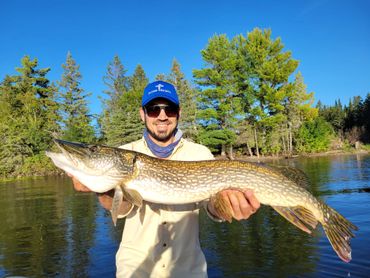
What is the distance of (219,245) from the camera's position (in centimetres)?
741

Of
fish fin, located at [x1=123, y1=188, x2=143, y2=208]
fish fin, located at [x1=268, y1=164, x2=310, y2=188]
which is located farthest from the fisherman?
fish fin, located at [x1=268, y1=164, x2=310, y2=188]

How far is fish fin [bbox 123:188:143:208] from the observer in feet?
9.77

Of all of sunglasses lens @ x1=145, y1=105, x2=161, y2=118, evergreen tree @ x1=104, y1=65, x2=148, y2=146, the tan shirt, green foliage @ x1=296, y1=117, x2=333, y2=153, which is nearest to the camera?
the tan shirt

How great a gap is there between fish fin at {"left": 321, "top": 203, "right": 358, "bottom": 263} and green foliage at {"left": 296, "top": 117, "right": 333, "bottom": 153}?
123 feet

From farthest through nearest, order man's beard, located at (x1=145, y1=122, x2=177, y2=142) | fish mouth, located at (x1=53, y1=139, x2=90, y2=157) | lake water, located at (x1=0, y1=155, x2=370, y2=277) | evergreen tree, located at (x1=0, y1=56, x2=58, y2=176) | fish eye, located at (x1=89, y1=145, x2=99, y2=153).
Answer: evergreen tree, located at (x1=0, y1=56, x2=58, y2=176)
lake water, located at (x1=0, y1=155, x2=370, y2=277)
man's beard, located at (x1=145, y1=122, x2=177, y2=142)
fish eye, located at (x1=89, y1=145, x2=99, y2=153)
fish mouth, located at (x1=53, y1=139, x2=90, y2=157)

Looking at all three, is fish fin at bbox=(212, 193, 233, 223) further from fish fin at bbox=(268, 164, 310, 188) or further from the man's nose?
the man's nose

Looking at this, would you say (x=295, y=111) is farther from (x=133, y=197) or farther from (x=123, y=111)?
(x=133, y=197)

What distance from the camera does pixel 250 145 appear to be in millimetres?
37969

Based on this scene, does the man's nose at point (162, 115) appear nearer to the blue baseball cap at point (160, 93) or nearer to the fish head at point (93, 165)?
the blue baseball cap at point (160, 93)

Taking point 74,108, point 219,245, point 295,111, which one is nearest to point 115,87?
point 74,108

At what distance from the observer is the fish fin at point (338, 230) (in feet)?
9.87

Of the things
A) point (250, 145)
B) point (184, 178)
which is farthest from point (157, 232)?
point (250, 145)

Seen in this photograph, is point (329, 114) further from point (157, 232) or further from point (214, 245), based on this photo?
point (157, 232)

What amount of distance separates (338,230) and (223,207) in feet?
3.57
